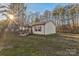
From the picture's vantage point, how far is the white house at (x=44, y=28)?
1609 millimetres

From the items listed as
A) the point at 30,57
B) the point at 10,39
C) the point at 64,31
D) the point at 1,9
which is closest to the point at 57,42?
the point at 64,31

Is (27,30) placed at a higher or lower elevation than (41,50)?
higher

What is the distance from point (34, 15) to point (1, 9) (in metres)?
0.30

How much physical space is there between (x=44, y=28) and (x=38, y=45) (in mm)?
159

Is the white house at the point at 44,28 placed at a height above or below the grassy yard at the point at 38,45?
above

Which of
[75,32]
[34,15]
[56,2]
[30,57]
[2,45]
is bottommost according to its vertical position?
[30,57]

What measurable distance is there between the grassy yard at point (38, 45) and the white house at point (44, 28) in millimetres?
36

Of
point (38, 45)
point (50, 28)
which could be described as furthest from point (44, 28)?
point (38, 45)

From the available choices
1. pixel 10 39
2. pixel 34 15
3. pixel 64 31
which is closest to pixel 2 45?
pixel 10 39

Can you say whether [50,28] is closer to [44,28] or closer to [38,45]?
[44,28]

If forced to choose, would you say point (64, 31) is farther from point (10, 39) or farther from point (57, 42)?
point (10, 39)

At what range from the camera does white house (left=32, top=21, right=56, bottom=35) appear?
1609mm

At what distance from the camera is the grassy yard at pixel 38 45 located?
1.58 m

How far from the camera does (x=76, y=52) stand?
1572 mm
